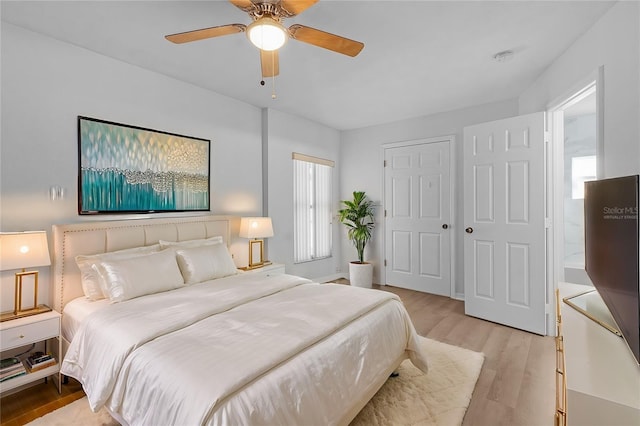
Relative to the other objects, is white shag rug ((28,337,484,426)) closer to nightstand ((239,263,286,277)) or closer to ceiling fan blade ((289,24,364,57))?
nightstand ((239,263,286,277))

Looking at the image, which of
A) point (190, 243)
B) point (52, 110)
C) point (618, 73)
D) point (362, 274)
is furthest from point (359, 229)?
point (52, 110)

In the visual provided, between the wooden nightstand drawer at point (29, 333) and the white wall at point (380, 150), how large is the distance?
4.02 metres

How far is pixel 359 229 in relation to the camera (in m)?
4.85

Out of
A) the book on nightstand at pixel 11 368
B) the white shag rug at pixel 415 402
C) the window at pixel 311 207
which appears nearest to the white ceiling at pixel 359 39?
the window at pixel 311 207

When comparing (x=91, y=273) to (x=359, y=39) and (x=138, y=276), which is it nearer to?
(x=138, y=276)

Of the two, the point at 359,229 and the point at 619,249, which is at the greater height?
the point at 619,249

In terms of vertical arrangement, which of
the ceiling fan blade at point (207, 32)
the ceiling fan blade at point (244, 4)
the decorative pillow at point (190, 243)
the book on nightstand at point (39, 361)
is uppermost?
the ceiling fan blade at point (244, 4)

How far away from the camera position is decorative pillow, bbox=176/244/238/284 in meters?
2.67

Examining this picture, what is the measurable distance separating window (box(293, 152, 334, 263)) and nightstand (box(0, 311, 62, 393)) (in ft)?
9.22

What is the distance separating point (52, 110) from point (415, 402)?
11.2 ft

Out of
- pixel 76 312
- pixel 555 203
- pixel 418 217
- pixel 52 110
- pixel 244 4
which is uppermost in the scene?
pixel 244 4

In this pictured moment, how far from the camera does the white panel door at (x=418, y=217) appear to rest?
436 cm

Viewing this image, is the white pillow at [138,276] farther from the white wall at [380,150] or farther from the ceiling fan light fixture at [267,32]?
the white wall at [380,150]

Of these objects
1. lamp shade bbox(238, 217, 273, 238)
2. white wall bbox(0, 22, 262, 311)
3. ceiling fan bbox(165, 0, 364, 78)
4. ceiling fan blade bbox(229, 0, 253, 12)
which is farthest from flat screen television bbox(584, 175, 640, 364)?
white wall bbox(0, 22, 262, 311)
